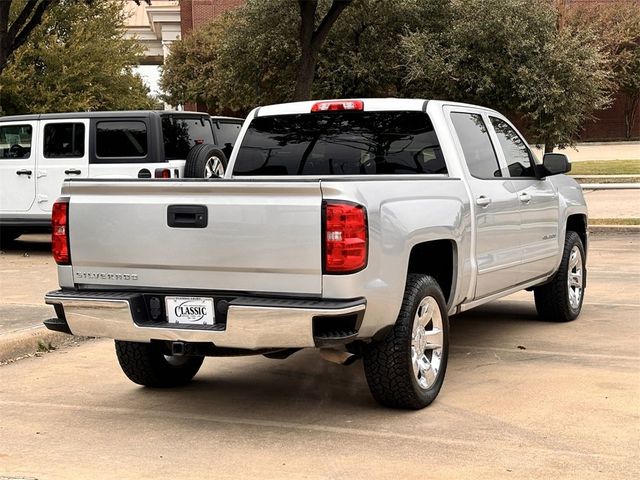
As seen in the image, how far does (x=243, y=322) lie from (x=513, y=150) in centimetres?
365

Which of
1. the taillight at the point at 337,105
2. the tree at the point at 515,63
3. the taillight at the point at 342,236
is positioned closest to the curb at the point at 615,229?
the taillight at the point at 337,105

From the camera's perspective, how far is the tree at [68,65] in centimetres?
3838

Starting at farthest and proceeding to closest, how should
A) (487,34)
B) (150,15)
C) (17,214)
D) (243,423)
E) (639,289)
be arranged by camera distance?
(150,15)
(487,34)
(17,214)
(639,289)
(243,423)

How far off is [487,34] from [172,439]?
2642 cm

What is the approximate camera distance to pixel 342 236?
5555mm

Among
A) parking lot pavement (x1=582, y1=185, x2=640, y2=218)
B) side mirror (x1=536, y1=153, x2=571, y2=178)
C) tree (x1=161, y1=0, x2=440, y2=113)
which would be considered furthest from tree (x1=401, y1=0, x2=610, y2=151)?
side mirror (x1=536, y1=153, x2=571, y2=178)

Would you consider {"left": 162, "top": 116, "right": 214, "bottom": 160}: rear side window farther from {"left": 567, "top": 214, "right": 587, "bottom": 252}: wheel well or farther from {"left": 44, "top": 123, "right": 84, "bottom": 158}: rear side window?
{"left": 567, "top": 214, "right": 587, "bottom": 252}: wheel well

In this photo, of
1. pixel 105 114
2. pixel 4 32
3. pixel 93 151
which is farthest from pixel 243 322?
pixel 4 32

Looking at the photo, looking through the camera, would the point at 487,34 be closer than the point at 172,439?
No

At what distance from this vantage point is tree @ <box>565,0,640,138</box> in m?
53.3

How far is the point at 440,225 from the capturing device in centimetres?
652

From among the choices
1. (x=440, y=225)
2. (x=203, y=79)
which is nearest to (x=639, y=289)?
(x=440, y=225)

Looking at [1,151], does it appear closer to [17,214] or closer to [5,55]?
[17,214]

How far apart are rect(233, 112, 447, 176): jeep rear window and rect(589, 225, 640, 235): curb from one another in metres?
9.96
